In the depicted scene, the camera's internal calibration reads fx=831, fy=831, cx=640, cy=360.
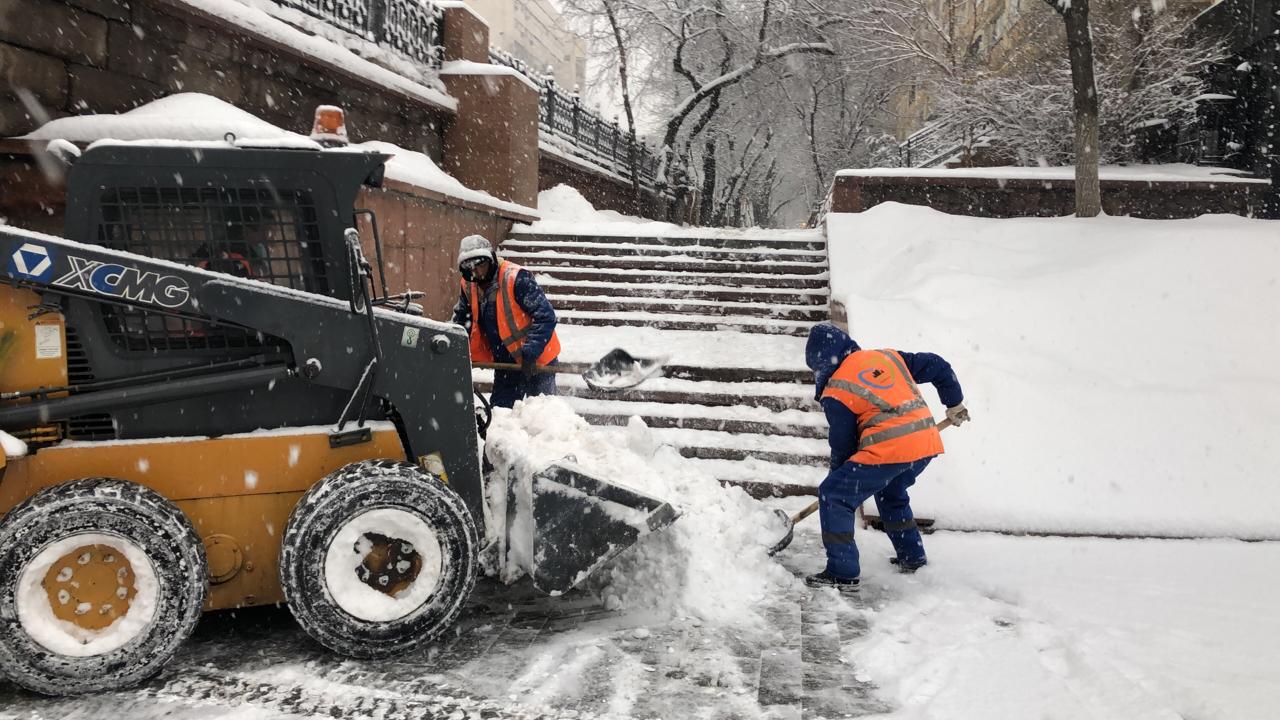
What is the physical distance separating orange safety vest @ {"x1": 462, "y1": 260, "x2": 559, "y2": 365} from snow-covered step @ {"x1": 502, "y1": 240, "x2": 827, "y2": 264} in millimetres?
4884

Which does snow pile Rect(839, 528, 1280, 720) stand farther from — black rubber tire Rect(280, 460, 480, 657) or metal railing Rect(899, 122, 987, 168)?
metal railing Rect(899, 122, 987, 168)

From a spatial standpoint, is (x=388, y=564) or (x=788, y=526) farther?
(x=788, y=526)

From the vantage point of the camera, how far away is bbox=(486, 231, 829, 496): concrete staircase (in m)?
6.18

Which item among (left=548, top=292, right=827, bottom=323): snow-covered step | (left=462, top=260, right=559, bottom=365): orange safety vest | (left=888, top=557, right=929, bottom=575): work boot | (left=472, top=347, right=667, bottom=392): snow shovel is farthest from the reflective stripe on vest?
(left=548, top=292, right=827, bottom=323): snow-covered step

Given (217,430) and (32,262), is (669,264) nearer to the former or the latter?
(217,430)

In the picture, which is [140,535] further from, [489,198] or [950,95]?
[950,95]

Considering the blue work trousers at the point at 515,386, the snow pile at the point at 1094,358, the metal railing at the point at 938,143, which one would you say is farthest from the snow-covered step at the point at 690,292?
the metal railing at the point at 938,143

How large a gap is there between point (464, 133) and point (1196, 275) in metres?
7.57

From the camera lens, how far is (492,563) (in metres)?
3.54

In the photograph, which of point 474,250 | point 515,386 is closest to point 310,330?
point 474,250

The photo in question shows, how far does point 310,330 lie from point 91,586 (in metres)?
1.10

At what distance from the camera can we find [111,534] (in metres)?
2.71

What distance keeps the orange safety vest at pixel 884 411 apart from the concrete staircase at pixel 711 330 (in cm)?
169

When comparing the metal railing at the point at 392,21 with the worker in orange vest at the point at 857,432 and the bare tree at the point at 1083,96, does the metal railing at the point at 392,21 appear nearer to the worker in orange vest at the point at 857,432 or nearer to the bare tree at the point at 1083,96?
the worker in orange vest at the point at 857,432
